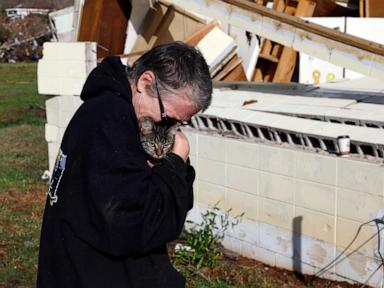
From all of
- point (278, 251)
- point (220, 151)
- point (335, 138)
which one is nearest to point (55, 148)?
point (220, 151)

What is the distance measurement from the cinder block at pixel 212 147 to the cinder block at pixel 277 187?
21.3 inches

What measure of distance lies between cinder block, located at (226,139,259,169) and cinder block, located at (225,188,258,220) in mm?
264

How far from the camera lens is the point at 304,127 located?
5016 millimetres

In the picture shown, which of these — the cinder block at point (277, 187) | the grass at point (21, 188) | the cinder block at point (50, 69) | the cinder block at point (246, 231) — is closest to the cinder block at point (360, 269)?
the cinder block at point (277, 187)

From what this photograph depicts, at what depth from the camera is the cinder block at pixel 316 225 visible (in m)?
4.77

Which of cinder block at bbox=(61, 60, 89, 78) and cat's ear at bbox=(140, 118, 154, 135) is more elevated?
cat's ear at bbox=(140, 118, 154, 135)

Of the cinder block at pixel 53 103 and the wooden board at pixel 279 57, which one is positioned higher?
the wooden board at pixel 279 57

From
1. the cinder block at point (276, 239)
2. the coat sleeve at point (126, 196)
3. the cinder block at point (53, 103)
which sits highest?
the coat sleeve at point (126, 196)

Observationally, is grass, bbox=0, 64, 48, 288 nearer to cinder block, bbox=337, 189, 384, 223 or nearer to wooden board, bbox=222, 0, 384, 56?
cinder block, bbox=337, 189, 384, 223

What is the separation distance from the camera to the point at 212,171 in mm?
5863

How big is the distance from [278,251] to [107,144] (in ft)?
11.5

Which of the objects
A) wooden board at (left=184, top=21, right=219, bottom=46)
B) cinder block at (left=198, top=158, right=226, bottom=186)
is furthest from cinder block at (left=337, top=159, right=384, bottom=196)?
wooden board at (left=184, top=21, right=219, bottom=46)

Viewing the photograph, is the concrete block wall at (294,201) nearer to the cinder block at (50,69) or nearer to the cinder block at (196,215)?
the cinder block at (196,215)

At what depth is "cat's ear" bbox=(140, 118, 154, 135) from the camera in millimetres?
2189
